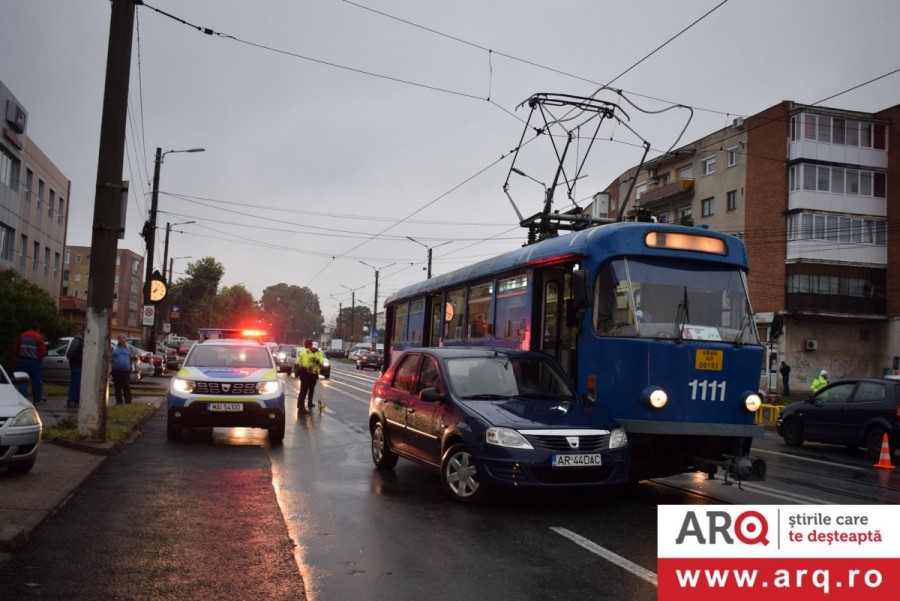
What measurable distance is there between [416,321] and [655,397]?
9148 millimetres

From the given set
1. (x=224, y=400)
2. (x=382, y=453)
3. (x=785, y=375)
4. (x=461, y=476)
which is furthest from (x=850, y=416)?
(x=785, y=375)

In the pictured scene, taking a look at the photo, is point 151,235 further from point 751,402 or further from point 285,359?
point 751,402

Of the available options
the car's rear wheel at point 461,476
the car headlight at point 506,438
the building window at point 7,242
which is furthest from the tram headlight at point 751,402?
the building window at point 7,242

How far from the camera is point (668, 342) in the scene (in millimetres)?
8641

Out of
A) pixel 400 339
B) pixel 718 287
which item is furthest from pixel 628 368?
pixel 400 339

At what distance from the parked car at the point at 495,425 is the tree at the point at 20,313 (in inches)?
577

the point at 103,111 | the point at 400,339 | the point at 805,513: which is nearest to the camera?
the point at 805,513

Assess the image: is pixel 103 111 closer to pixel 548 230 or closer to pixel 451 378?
pixel 451 378

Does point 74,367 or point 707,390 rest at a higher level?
point 707,390

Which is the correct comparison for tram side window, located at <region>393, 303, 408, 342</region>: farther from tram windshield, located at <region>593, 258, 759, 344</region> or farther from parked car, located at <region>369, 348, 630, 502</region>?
tram windshield, located at <region>593, 258, 759, 344</region>

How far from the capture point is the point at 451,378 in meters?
8.90

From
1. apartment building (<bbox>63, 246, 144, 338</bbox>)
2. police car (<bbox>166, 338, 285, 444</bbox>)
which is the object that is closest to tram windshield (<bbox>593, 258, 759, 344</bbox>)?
police car (<bbox>166, 338, 285, 444</bbox>)

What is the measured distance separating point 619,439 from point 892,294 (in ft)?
135

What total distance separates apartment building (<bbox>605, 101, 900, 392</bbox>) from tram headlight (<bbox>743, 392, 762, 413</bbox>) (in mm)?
34022
